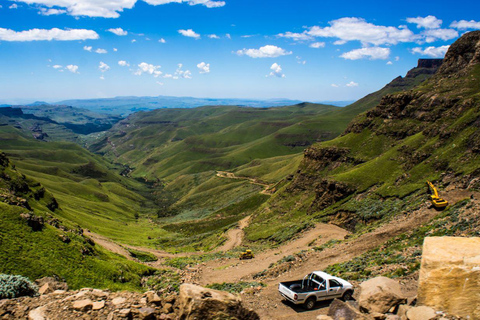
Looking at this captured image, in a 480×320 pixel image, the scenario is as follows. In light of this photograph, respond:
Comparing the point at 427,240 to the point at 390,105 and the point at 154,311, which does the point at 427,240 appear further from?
the point at 390,105

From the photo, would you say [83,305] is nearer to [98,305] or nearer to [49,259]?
[98,305]

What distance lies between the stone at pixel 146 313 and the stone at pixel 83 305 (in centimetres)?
300

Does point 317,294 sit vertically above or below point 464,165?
below

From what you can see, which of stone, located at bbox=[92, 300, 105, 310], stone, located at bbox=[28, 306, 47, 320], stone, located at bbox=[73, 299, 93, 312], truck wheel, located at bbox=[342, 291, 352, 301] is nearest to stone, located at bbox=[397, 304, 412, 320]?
truck wheel, located at bbox=[342, 291, 352, 301]

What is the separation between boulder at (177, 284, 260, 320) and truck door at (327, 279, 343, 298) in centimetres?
886

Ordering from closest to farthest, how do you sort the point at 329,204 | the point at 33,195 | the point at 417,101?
Result: the point at 329,204, the point at 33,195, the point at 417,101

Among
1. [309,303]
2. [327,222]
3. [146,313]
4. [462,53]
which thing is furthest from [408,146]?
[146,313]

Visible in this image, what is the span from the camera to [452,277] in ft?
45.2

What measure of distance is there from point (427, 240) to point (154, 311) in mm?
15608

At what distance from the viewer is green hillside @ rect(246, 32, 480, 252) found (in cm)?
5812

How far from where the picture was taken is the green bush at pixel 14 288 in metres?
17.8

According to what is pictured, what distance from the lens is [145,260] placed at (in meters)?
66.2

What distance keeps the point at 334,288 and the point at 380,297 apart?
5.76m

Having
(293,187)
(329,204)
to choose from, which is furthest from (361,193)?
(293,187)
